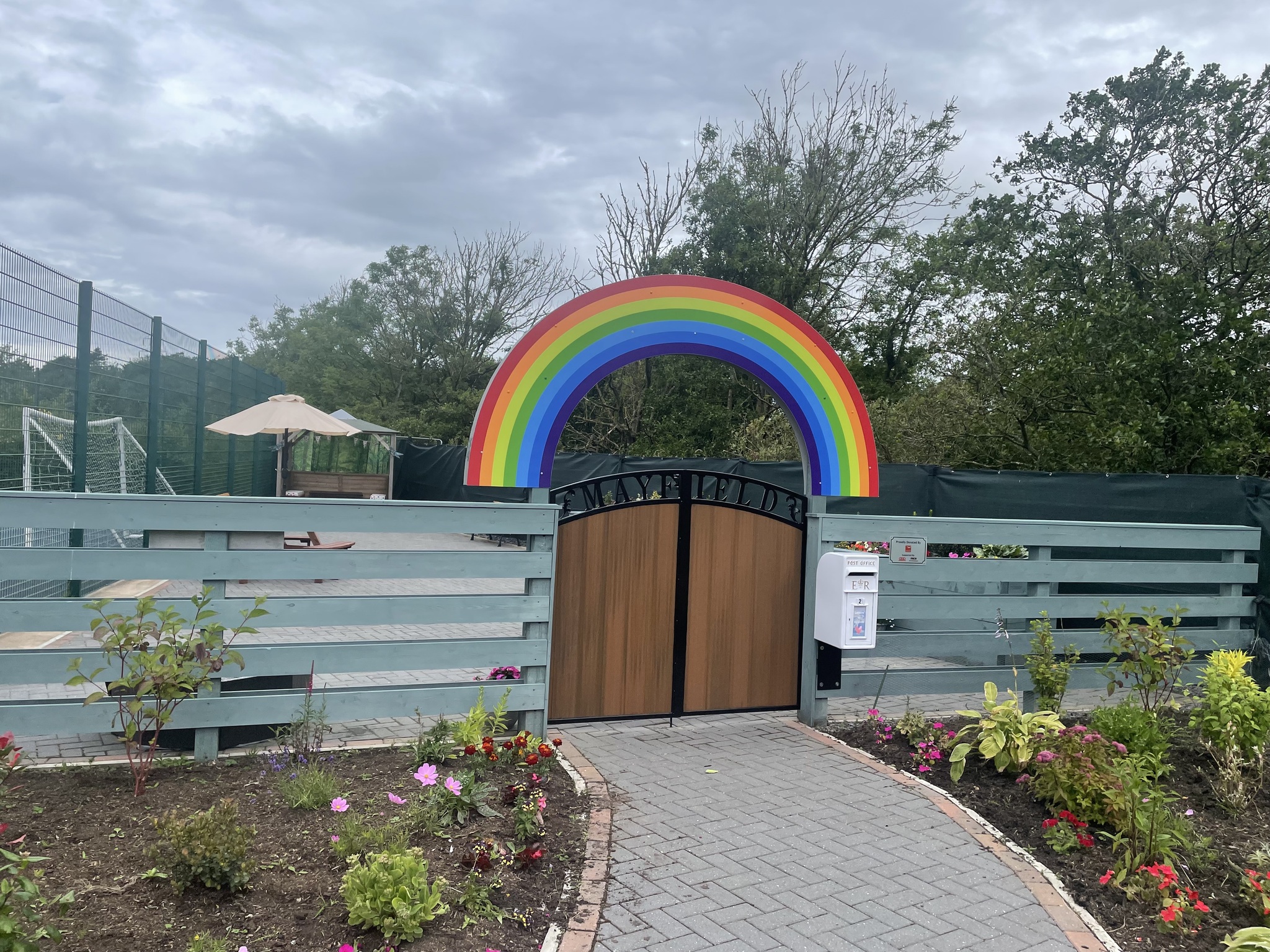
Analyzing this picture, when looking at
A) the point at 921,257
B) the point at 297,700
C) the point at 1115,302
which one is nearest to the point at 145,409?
the point at 297,700

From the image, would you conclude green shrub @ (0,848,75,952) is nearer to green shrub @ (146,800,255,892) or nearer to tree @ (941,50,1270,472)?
green shrub @ (146,800,255,892)

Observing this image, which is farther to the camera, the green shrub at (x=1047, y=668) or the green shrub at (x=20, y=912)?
the green shrub at (x=1047, y=668)

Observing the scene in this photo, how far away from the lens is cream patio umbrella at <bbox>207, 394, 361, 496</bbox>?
13.7 m

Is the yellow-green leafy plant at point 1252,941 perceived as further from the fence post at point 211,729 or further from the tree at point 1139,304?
the tree at point 1139,304

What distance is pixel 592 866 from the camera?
4172mm

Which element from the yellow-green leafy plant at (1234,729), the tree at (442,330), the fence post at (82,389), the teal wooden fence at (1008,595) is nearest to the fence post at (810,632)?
the teal wooden fence at (1008,595)

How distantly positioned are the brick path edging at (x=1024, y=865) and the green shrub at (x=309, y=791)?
3.30m

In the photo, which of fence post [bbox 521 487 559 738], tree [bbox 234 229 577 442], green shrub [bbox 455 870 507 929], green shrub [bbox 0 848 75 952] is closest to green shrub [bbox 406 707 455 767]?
fence post [bbox 521 487 559 738]

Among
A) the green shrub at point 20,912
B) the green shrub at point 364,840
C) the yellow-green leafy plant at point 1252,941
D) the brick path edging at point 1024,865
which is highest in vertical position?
the green shrub at point 20,912

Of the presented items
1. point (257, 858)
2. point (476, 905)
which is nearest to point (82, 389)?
point (257, 858)

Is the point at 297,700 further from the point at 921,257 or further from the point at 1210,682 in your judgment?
the point at 921,257

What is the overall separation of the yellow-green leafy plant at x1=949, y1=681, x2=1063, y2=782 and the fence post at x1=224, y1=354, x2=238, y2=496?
13.3 meters

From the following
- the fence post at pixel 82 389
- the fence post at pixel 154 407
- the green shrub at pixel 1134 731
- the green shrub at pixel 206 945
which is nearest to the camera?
the green shrub at pixel 206 945

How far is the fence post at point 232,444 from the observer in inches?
615
